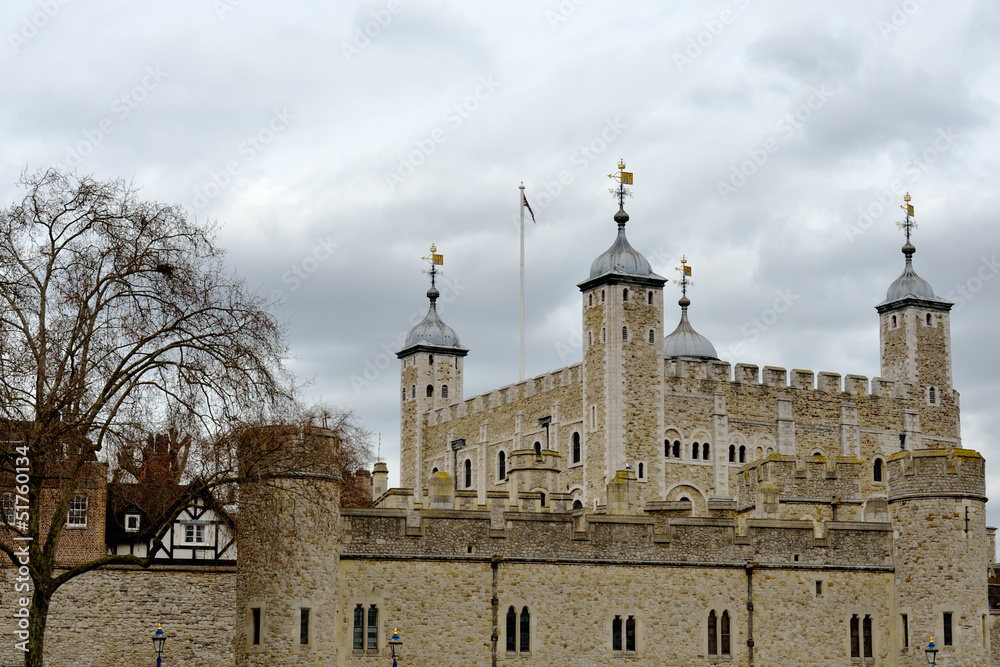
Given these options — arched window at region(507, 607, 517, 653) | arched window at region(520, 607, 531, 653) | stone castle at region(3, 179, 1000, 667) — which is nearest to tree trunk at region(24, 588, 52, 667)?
stone castle at region(3, 179, 1000, 667)

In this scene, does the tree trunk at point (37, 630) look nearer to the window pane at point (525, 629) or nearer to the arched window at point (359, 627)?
the arched window at point (359, 627)

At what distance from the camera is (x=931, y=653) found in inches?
1404

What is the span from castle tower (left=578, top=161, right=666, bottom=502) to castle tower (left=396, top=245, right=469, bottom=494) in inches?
650

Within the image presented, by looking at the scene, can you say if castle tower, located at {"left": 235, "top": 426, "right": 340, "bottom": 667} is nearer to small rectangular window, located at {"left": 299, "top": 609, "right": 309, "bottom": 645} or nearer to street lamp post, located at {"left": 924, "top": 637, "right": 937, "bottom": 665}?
small rectangular window, located at {"left": 299, "top": 609, "right": 309, "bottom": 645}

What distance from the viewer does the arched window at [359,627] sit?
35.4m

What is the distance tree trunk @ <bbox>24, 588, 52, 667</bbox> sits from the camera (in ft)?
94.7

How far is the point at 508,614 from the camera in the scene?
3641 centimetres

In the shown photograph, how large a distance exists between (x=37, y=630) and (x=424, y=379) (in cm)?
5634

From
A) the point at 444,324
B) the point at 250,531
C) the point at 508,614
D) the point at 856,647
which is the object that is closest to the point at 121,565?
the point at 250,531

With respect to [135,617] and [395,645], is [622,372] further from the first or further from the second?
[135,617]

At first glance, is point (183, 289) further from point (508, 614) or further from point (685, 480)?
point (685, 480)

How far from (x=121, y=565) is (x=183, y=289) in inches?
281

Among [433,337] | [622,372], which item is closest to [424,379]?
[433,337]

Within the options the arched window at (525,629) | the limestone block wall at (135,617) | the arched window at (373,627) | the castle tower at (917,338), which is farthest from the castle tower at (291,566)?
the castle tower at (917,338)
